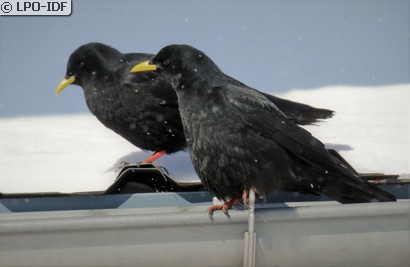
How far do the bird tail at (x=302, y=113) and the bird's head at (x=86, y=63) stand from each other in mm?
1208

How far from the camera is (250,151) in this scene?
267 cm

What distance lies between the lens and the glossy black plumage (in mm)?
2652

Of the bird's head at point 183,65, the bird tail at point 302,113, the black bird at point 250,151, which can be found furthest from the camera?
the bird tail at point 302,113

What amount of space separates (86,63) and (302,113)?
1587mm

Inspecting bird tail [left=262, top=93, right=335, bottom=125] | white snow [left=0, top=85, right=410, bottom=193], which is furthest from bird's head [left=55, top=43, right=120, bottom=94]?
bird tail [left=262, top=93, right=335, bottom=125]

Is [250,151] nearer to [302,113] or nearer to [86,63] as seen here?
[302,113]

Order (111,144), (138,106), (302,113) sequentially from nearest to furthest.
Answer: (302,113) → (138,106) → (111,144)

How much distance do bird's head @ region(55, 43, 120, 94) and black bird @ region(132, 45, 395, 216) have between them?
1393mm

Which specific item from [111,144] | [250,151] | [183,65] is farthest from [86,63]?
[250,151]

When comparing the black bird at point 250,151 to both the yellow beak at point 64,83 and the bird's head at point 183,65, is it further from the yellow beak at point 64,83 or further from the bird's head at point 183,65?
the yellow beak at point 64,83

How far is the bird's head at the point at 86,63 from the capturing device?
403cm

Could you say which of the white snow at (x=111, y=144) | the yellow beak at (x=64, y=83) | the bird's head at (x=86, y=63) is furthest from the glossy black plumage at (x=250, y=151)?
the yellow beak at (x=64, y=83)

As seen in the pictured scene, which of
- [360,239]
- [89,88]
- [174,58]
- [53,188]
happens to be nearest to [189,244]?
[360,239]

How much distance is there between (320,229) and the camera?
2061mm
